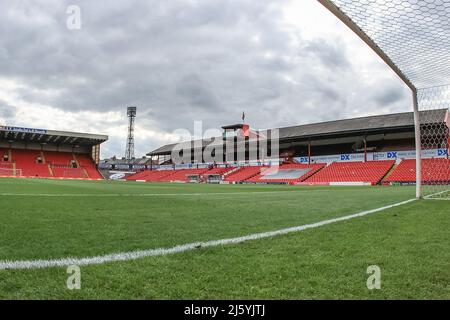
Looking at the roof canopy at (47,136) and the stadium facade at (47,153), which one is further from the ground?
the roof canopy at (47,136)

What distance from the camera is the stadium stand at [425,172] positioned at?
2475cm

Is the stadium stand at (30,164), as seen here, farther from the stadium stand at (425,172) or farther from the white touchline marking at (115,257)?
the white touchline marking at (115,257)

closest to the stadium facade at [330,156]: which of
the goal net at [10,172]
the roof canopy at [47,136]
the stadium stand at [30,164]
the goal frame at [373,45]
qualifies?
the roof canopy at [47,136]

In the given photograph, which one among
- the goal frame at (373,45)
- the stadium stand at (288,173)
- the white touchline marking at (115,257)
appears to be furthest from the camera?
the stadium stand at (288,173)

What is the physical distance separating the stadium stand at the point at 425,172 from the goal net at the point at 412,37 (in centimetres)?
1399

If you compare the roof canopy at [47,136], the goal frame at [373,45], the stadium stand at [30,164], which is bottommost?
the stadium stand at [30,164]

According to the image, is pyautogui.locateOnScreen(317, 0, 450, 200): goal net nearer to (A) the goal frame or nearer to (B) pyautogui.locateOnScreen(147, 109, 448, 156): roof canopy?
(A) the goal frame

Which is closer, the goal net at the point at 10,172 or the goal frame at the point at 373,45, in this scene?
the goal frame at the point at 373,45

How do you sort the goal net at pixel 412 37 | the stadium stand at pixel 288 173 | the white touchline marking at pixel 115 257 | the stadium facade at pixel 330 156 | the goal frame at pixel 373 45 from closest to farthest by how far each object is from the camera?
1. the white touchline marking at pixel 115 257
2. the goal frame at pixel 373 45
3. the goal net at pixel 412 37
4. the stadium facade at pixel 330 156
5. the stadium stand at pixel 288 173

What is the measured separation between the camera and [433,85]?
1058 cm

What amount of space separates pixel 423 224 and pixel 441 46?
459 cm

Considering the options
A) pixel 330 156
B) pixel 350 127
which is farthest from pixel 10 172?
pixel 350 127

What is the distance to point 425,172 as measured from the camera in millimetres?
26500

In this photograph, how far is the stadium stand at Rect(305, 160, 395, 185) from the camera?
36.1 metres
